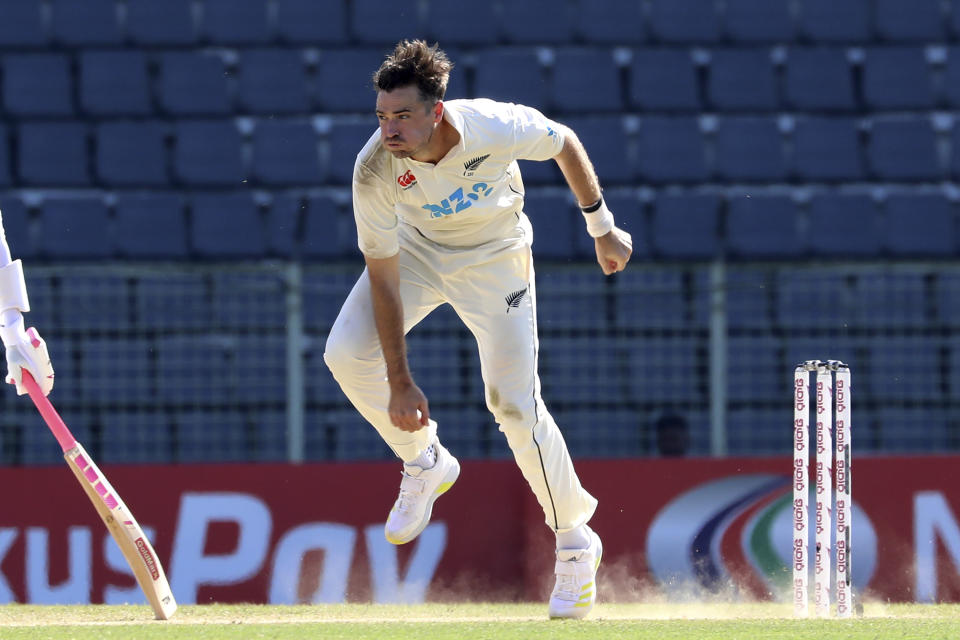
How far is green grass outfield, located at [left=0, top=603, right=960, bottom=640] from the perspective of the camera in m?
4.15

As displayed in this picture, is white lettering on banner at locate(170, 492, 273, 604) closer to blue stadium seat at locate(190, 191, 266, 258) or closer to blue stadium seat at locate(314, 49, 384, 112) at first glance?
blue stadium seat at locate(190, 191, 266, 258)

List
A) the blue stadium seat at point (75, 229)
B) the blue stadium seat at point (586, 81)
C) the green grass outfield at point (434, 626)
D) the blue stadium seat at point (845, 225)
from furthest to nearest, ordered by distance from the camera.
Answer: the blue stadium seat at point (586, 81) < the blue stadium seat at point (845, 225) < the blue stadium seat at point (75, 229) < the green grass outfield at point (434, 626)

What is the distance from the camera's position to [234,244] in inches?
347

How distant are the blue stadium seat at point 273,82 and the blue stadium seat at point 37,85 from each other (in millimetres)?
1140

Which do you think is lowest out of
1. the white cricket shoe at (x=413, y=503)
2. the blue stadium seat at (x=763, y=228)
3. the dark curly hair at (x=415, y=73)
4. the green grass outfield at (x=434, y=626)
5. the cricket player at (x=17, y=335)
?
the green grass outfield at (x=434, y=626)

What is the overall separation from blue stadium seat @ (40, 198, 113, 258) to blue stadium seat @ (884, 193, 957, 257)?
4.68 m

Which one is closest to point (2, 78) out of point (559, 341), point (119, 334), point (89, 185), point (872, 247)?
point (89, 185)

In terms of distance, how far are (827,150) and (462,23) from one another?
245 cm

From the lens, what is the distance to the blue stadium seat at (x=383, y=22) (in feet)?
31.6

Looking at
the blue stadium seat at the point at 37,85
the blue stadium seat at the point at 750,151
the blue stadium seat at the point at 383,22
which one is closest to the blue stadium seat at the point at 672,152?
the blue stadium seat at the point at 750,151

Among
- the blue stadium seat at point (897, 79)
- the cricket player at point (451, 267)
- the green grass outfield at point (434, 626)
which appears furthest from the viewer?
the blue stadium seat at point (897, 79)

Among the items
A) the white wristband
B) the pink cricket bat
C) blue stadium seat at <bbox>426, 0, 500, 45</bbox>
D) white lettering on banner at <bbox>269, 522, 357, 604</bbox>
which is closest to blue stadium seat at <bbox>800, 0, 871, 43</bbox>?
blue stadium seat at <bbox>426, 0, 500, 45</bbox>

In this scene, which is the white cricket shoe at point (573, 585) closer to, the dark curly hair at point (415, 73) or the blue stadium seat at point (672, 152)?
the dark curly hair at point (415, 73)

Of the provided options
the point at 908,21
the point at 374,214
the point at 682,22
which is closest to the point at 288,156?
the point at 682,22
